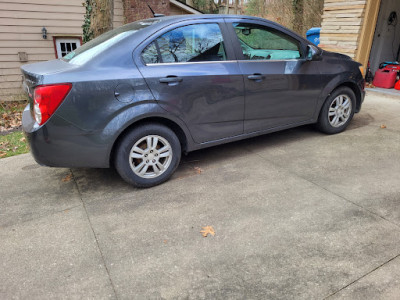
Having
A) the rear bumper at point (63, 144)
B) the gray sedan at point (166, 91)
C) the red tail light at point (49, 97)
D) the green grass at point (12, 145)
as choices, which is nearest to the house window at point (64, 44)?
the green grass at point (12, 145)

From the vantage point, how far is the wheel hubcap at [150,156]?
3166 millimetres

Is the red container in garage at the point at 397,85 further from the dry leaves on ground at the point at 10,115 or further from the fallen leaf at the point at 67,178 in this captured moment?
the dry leaves on ground at the point at 10,115

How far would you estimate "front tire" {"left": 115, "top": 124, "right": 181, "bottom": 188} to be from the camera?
3100 mm

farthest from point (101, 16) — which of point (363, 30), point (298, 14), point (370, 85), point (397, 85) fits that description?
point (298, 14)

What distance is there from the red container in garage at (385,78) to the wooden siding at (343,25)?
1.16 meters

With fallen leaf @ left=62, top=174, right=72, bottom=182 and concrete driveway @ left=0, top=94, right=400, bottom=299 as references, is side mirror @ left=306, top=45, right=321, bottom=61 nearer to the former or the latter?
concrete driveway @ left=0, top=94, right=400, bottom=299

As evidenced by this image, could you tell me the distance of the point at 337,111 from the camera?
459 cm

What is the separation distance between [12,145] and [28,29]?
504 centimetres

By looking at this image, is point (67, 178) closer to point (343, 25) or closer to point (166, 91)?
point (166, 91)

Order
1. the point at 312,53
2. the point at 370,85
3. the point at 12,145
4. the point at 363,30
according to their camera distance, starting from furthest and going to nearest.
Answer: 1. the point at 370,85
2. the point at 363,30
3. the point at 12,145
4. the point at 312,53

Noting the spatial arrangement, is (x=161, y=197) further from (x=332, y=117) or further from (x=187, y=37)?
(x=332, y=117)

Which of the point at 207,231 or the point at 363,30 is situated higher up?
the point at 363,30

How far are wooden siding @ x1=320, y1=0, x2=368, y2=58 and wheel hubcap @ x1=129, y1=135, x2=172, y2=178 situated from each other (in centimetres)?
612

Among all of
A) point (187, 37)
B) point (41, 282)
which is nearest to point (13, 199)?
point (41, 282)
